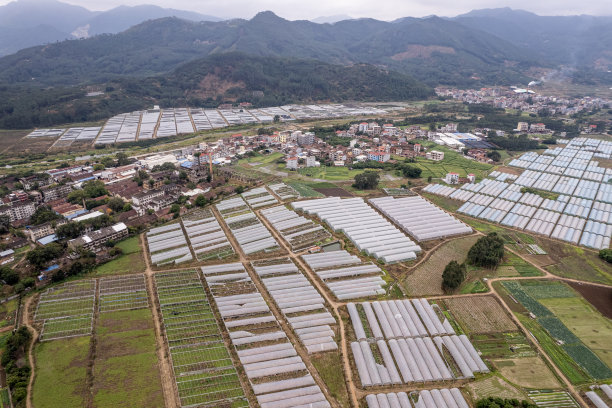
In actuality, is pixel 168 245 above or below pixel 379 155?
below

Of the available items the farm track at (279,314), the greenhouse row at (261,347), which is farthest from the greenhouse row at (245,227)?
the greenhouse row at (261,347)

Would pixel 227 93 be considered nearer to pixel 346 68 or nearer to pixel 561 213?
pixel 346 68

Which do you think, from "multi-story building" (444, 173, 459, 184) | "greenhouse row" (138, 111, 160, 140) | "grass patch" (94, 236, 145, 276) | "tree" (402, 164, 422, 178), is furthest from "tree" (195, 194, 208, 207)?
"greenhouse row" (138, 111, 160, 140)

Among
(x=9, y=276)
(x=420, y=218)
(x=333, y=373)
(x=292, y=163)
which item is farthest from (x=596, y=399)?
(x=292, y=163)

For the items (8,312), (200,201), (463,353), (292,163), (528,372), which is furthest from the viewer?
(292,163)

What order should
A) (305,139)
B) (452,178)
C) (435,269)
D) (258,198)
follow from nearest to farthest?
(435,269) < (258,198) < (452,178) < (305,139)

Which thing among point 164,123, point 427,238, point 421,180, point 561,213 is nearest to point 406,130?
point 421,180

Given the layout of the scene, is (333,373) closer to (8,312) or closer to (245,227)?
(245,227)
